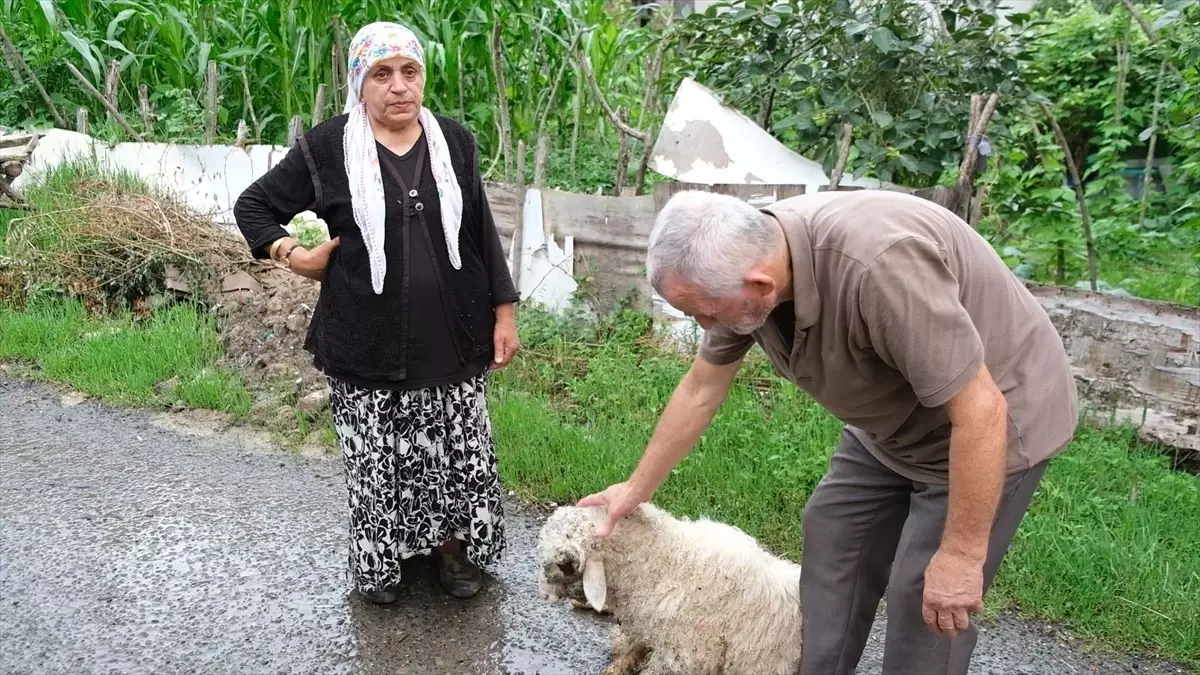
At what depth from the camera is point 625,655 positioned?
132 inches

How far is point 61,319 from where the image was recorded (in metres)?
7.19

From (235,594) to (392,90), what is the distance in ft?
7.59

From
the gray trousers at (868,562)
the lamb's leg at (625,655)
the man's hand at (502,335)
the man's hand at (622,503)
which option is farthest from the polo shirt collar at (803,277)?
the man's hand at (502,335)

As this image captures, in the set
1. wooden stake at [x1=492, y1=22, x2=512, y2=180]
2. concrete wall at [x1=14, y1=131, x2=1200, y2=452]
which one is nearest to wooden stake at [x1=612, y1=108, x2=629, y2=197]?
concrete wall at [x1=14, y1=131, x2=1200, y2=452]

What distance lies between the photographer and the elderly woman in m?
3.46

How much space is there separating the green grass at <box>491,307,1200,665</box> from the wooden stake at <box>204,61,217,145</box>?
3.91 m

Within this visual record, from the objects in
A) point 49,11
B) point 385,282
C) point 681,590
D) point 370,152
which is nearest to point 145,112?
point 49,11

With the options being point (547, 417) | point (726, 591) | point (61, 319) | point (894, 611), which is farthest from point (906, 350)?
point (61, 319)

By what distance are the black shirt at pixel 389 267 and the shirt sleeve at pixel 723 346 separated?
1.15 m

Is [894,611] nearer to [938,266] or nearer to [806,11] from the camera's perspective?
[938,266]

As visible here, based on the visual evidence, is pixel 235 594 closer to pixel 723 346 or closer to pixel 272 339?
pixel 723 346

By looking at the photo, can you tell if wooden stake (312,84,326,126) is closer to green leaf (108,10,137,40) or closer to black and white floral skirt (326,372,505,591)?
green leaf (108,10,137,40)

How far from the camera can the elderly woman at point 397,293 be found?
3.46 meters

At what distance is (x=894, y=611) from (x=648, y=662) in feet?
3.30
